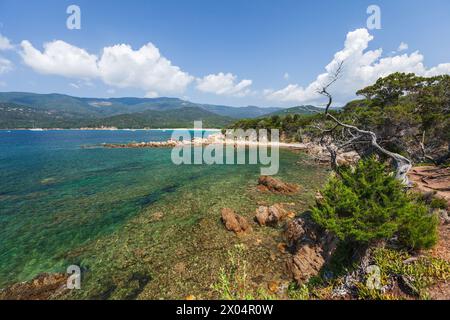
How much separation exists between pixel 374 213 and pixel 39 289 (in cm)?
1470

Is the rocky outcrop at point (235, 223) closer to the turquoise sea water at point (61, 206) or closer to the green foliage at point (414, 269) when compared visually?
the green foliage at point (414, 269)

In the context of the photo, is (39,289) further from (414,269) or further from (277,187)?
(277,187)

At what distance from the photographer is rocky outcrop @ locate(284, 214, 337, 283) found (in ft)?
32.8

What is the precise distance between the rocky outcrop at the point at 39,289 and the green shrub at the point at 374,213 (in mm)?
12257

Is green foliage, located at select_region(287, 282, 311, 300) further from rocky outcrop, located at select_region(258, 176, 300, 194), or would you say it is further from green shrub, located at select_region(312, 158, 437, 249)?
rocky outcrop, located at select_region(258, 176, 300, 194)

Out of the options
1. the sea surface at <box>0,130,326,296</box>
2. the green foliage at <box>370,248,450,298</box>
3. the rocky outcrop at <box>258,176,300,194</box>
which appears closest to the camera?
the green foliage at <box>370,248,450,298</box>

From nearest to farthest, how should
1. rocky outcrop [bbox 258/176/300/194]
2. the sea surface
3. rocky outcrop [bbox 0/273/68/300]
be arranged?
1. rocky outcrop [bbox 0/273/68/300]
2. the sea surface
3. rocky outcrop [bbox 258/176/300/194]

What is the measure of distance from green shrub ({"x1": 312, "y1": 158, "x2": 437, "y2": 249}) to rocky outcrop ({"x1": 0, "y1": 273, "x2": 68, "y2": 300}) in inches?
483

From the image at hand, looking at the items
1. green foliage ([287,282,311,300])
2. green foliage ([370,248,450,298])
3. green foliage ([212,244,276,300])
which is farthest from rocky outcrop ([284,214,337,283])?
green foliage ([370,248,450,298])

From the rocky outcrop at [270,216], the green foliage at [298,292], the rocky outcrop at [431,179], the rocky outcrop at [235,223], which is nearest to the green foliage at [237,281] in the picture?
the green foliage at [298,292]

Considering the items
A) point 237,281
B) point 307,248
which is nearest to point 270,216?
point 307,248

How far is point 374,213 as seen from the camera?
7.64 m

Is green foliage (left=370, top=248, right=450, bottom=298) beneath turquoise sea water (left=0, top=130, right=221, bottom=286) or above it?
above
